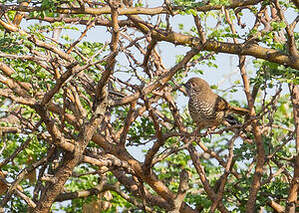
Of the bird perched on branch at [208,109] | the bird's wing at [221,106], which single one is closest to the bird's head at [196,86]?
the bird perched on branch at [208,109]

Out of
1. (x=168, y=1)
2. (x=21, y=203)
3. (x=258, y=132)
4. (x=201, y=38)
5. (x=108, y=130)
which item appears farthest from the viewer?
(x=21, y=203)

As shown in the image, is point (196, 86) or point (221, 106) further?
point (196, 86)

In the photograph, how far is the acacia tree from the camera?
14.6ft

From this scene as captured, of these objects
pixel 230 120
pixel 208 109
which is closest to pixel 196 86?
pixel 208 109

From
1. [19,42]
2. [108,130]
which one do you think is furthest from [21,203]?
[19,42]

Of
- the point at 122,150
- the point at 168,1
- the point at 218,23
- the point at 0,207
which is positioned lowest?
the point at 0,207

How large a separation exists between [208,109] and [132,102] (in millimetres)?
1244

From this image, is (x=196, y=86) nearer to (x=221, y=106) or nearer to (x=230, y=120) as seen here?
(x=221, y=106)

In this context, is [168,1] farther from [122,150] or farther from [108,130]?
[108,130]

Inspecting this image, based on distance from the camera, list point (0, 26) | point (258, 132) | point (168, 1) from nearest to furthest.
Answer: point (168, 1) < point (0, 26) < point (258, 132)

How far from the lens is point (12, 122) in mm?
6641

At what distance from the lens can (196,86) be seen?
6477 mm

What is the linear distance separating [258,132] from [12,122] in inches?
113

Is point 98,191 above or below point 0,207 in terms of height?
above
